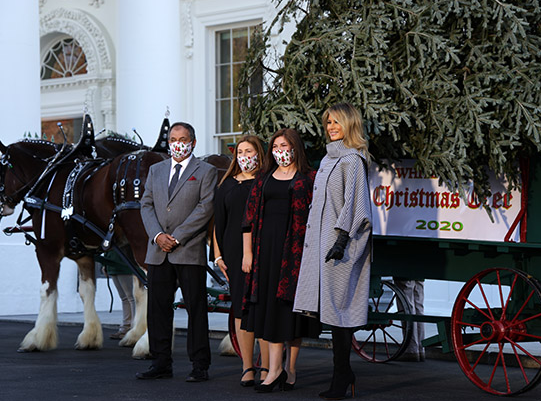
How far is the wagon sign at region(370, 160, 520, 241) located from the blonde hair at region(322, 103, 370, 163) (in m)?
0.75

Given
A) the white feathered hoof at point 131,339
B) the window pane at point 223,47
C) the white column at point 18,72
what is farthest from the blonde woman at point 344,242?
the window pane at point 223,47

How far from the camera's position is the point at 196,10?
1712 cm

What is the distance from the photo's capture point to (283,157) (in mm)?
7148

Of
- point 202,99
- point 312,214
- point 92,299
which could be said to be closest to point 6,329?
point 92,299

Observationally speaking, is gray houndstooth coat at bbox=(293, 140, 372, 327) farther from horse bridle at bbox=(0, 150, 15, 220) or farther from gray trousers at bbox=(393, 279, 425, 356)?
horse bridle at bbox=(0, 150, 15, 220)

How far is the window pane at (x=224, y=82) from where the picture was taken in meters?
17.1

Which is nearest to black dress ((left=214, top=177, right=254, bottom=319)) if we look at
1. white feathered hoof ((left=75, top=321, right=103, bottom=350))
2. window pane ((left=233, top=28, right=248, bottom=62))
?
white feathered hoof ((left=75, top=321, right=103, bottom=350))

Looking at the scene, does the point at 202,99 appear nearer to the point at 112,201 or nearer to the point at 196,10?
the point at 196,10

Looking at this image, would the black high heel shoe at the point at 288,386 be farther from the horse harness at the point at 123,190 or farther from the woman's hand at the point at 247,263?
the horse harness at the point at 123,190

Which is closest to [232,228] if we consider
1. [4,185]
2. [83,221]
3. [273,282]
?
[273,282]

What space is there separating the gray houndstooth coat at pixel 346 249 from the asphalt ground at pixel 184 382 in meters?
0.61

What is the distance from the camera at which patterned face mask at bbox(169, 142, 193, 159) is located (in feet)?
25.4

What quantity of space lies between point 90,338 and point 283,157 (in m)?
3.80

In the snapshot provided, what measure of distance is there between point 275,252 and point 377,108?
1.20 metres
